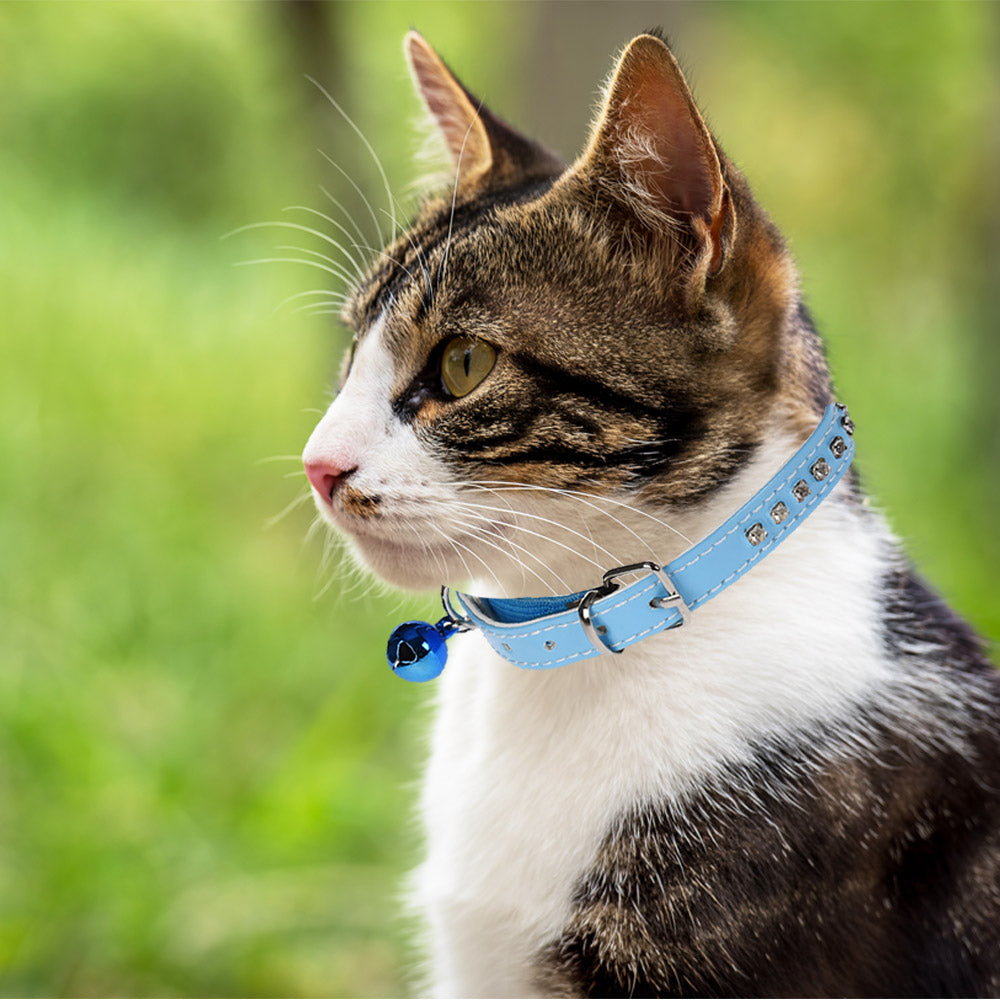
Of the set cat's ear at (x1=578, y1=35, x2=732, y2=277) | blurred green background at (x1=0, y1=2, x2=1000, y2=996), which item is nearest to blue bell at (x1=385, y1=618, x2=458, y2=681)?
blurred green background at (x1=0, y1=2, x2=1000, y2=996)

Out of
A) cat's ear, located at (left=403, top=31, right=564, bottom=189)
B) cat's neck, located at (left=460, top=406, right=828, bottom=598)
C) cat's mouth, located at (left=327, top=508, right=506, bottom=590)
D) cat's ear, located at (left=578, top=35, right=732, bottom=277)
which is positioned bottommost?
cat's mouth, located at (left=327, top=508, right=506, bottom=590)

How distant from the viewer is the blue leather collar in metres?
1.15

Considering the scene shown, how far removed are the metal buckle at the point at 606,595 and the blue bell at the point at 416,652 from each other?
17cm

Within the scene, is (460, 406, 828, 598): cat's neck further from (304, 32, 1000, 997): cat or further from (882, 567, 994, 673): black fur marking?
(882, 567, 994, 673): black fur marking

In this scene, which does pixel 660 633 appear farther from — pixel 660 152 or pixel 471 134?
pixel 471 134

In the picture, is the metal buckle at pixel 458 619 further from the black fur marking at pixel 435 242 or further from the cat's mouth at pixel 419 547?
the black fur marking at pixel 435 242

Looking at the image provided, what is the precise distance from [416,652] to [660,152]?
59cm

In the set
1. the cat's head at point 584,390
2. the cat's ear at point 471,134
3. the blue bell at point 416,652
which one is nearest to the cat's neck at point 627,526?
the cat's head at point 584,390

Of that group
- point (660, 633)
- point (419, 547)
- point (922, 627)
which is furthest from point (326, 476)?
point (922, 627)

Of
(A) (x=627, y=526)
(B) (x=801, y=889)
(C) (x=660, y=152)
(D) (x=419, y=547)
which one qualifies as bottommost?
(B) (x=801, y=889)

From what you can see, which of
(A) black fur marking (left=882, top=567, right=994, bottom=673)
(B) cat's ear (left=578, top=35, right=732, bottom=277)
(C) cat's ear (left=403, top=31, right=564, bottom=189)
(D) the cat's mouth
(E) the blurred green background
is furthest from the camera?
(E) the blurred green background

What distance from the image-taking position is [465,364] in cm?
125

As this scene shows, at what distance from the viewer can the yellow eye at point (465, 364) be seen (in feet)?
4.07

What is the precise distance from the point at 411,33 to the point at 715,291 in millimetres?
578
